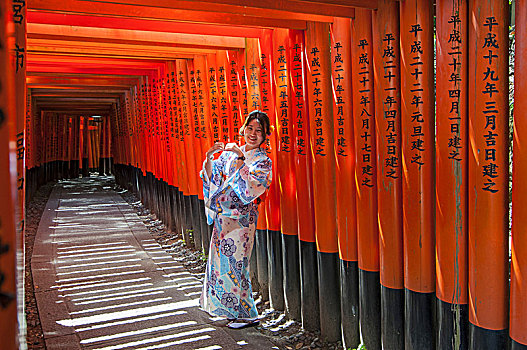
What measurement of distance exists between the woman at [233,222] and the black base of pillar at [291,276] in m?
0.39

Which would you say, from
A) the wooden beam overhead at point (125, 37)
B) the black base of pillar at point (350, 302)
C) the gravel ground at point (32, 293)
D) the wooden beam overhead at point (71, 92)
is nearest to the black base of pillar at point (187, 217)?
the gravel ground at point (32, 293)

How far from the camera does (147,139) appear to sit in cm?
1178

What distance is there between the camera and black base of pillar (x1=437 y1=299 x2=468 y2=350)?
2.96m

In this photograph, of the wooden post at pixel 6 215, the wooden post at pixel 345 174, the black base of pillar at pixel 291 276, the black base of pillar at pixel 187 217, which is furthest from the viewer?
the black base of pillar at pixel 187 217

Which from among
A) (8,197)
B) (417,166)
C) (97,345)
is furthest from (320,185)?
(8,197)

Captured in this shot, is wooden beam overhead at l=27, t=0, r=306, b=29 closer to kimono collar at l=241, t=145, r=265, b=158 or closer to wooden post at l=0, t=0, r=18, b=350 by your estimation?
kimono collar at l=241, t=145, r=265, b=158

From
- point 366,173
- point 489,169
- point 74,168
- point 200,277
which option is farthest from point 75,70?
point 74,168

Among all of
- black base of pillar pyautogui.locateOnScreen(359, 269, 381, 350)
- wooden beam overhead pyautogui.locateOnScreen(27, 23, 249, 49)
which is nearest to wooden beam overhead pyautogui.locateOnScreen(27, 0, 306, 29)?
wooden beam overhead pyautogui.locateOnScreen(27, 23, 249, 49)

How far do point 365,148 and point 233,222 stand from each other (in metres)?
1.67

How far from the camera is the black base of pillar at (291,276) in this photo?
4863 mm

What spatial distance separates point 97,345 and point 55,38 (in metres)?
3.53

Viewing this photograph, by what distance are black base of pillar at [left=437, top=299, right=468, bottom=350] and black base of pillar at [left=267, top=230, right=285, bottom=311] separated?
2.27 meters

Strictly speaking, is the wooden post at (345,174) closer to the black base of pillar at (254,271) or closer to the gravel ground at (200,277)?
the gravel ground at (200,277)

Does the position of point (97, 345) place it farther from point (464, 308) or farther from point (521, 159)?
point (521, 159)
